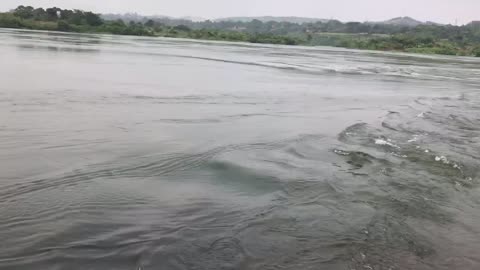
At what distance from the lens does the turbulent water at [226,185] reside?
213 inches

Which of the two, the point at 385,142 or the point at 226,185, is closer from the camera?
the point at 226,185

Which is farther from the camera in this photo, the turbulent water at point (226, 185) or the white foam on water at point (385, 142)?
the white foam on water at point (385, 142)

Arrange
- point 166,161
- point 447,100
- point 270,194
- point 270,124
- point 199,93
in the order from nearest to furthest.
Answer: point 270,194
point 166,161
point 270,124
point 199,93
point 447,100

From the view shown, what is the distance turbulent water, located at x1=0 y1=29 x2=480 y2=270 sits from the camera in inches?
213

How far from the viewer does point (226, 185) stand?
26.0 feet

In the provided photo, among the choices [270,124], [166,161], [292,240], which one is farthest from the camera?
[270,124]

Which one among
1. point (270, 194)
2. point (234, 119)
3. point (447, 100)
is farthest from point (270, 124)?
point (447, 100)

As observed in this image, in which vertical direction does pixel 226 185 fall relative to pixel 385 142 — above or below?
below

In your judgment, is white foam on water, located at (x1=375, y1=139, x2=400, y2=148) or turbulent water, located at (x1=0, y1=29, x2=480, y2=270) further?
white foam on water, located at (x1=375, y1=139, x2=400, y2=148)

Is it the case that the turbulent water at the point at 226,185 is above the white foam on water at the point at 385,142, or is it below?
below

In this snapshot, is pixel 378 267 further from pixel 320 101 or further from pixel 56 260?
pixel 320 101

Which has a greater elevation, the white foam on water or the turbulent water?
the white foam on water

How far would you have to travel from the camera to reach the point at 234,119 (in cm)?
1401

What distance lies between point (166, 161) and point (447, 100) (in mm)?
17124
